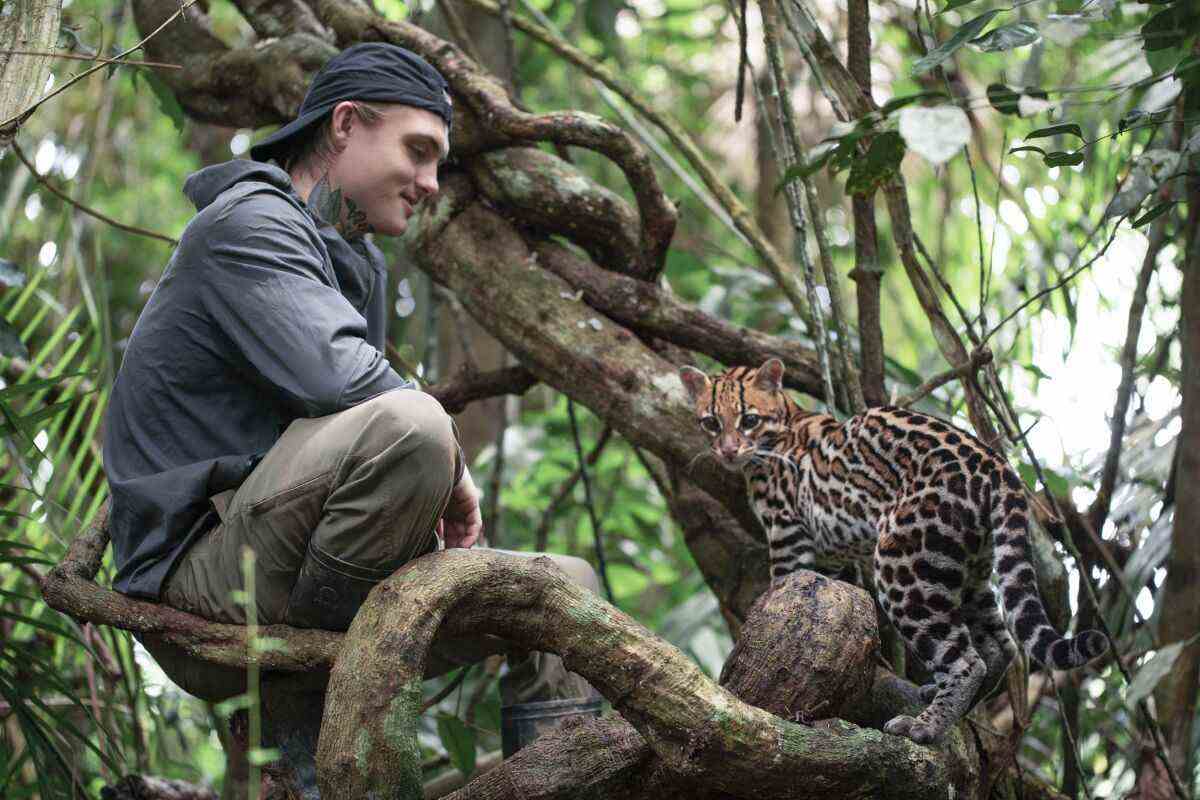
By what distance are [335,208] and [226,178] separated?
1.08 feet

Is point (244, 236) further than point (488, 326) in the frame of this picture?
No

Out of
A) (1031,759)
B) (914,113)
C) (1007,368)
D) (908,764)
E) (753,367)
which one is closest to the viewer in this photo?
(914,113)

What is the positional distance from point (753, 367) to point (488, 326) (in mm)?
925

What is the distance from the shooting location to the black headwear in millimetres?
3027

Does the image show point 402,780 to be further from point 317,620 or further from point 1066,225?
point 1066,225

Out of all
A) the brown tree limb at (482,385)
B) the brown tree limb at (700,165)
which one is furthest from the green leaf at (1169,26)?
the brown tree limb at (482,385)

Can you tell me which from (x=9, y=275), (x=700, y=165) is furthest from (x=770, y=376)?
(x=9, y=275)

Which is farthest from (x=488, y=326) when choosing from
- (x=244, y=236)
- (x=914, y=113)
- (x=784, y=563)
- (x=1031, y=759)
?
(x=1031, y=759)

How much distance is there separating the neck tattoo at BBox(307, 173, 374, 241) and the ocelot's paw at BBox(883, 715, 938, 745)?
180 cm

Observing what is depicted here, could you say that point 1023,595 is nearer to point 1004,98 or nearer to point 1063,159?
point 1063,159

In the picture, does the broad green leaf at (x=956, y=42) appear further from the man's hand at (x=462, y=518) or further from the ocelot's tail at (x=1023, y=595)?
the man's hand at (x=462, y=518)

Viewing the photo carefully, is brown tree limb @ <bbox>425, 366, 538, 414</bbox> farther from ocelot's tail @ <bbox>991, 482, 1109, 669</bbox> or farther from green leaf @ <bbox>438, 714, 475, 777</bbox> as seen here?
ocelot's tail @ <bbox>991, 482, 1109, 669</bbox>

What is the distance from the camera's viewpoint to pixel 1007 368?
4.54m

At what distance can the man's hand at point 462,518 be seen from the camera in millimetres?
2807
